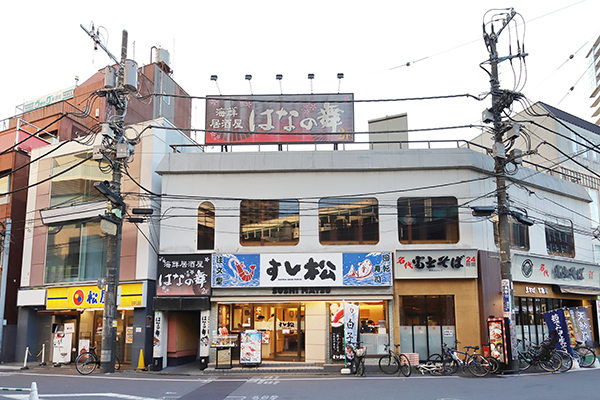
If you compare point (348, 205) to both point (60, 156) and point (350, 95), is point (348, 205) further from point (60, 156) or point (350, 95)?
point (60, 156)

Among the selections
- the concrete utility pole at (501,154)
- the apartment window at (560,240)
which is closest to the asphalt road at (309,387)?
the concrete utility pole at (501,154)

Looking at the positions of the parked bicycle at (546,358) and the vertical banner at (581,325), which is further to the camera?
the vertical banner at (581,325)

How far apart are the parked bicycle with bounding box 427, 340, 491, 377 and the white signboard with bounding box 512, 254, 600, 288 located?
5236 mm

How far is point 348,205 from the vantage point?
20891 mm

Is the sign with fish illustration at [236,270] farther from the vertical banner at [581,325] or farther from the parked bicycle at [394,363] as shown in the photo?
the vertical banner at [581,325]

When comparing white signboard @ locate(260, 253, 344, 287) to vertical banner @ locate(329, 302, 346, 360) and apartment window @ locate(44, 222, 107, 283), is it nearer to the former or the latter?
vertical banner @ locate(329, 302, 346, 360)

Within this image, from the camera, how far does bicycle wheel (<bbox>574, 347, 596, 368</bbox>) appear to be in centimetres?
1853

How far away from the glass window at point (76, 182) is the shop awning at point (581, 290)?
872 inches

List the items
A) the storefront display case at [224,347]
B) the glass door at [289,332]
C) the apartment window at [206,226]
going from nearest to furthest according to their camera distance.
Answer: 1. the storefront display case at [224,347]
2. the glass door at [289,332]
3. the apartment window at [206,226]

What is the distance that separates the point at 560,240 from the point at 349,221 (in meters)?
11.5

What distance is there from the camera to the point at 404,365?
17062 millimetres

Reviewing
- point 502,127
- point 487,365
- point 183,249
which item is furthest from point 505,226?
point 183,249

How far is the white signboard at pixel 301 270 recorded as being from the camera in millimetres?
20062

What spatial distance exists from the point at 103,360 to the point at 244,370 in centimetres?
510
